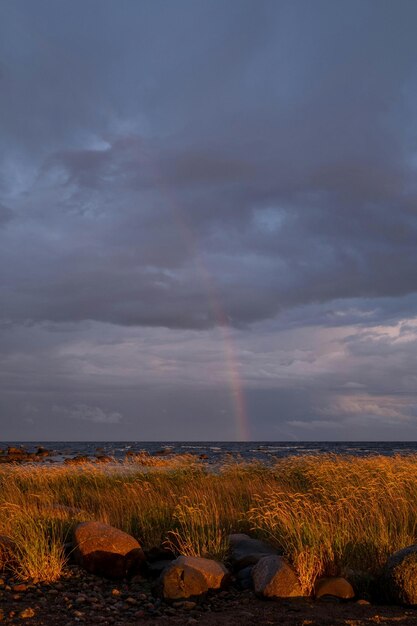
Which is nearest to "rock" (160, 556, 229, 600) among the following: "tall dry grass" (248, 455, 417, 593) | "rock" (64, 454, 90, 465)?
"tall dry grass" (248, 455, 417, 593)

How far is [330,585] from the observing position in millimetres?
7602

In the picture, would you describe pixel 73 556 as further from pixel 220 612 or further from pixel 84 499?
pixel 84 499

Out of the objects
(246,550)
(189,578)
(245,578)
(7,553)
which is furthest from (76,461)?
(189,578)

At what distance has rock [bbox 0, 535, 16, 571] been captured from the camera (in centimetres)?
866

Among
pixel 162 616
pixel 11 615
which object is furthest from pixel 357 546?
pixel 11 615

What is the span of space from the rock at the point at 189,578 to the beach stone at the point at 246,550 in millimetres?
720

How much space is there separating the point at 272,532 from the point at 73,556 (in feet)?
10.5

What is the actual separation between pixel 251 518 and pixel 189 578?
229 cm

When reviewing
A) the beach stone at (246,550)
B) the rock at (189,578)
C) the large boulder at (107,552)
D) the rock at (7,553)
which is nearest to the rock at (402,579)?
the beach stone at (246,550)

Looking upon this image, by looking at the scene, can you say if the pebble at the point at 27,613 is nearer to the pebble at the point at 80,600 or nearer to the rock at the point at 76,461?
the pebble at the point at 80,600

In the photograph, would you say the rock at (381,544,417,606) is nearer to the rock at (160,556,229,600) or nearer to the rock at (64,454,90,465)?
the rock at (160,556,229,600)

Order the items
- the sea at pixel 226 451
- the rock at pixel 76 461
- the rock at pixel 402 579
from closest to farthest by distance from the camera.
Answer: the rock at pixel 402 579
the rock at pixel 76 461
the sea at pixel 226 451

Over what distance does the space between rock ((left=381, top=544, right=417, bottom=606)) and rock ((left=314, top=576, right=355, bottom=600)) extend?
45cm

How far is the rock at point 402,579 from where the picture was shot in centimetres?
729
